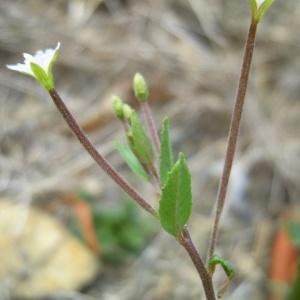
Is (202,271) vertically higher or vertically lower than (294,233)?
lower

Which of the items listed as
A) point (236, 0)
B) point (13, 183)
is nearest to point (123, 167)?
point (13, 183)

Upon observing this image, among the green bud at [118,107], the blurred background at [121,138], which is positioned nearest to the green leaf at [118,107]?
the green bud at [118,107]

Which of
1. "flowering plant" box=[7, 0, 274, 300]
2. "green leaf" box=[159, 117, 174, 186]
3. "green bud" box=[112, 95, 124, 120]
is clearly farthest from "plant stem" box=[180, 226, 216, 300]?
"green bud" box=[112, 95, 124, 120]

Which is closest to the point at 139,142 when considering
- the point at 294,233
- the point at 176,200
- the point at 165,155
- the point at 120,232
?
the point at 165,155

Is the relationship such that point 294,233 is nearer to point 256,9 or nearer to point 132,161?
point 132,161

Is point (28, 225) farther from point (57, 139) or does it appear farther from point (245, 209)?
point (245, 209)

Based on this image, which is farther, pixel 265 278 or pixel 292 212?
pixel 292 212

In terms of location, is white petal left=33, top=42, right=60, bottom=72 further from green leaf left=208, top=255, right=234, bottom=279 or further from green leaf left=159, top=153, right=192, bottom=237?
green leaf left=208, top=255, right=234, bottom=279
